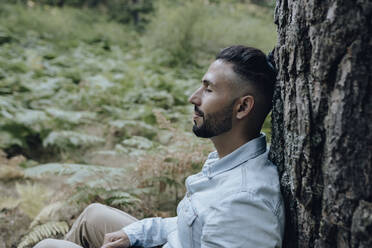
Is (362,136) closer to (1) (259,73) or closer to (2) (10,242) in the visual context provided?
(1) (259,73)

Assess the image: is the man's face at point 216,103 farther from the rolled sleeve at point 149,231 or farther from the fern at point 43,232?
the fern at point 43,232

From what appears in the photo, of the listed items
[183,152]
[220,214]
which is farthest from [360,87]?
[183,152]

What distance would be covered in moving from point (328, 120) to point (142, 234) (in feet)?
4.67

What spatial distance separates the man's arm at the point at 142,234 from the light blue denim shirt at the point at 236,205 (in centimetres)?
21

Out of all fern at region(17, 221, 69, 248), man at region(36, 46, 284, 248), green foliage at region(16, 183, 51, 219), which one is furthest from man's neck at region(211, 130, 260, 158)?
green foliage at region(16, 183, 51, 219)

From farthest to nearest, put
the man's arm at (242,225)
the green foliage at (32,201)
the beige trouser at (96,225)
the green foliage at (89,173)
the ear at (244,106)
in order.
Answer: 1. the green foliage at (32,201)
2. the green foliage at (89,173)
3. the beige trouser at (96,225)
4. the ear at (244,106)
5. the man's arm at (242,225)

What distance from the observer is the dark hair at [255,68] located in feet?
5.74

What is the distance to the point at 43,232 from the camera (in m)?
2.93

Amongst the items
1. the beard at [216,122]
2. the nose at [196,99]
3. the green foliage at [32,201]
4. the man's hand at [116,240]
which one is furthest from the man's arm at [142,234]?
the green foliage at [32,201]

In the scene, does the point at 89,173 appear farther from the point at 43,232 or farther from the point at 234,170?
the point at 234,170

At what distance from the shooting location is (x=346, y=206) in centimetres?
122

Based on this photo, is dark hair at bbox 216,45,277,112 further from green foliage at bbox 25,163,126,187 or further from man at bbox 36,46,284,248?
green foliage at bbox 25,163,126,187

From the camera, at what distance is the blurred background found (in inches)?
130

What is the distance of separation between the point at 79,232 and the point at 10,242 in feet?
4.00
